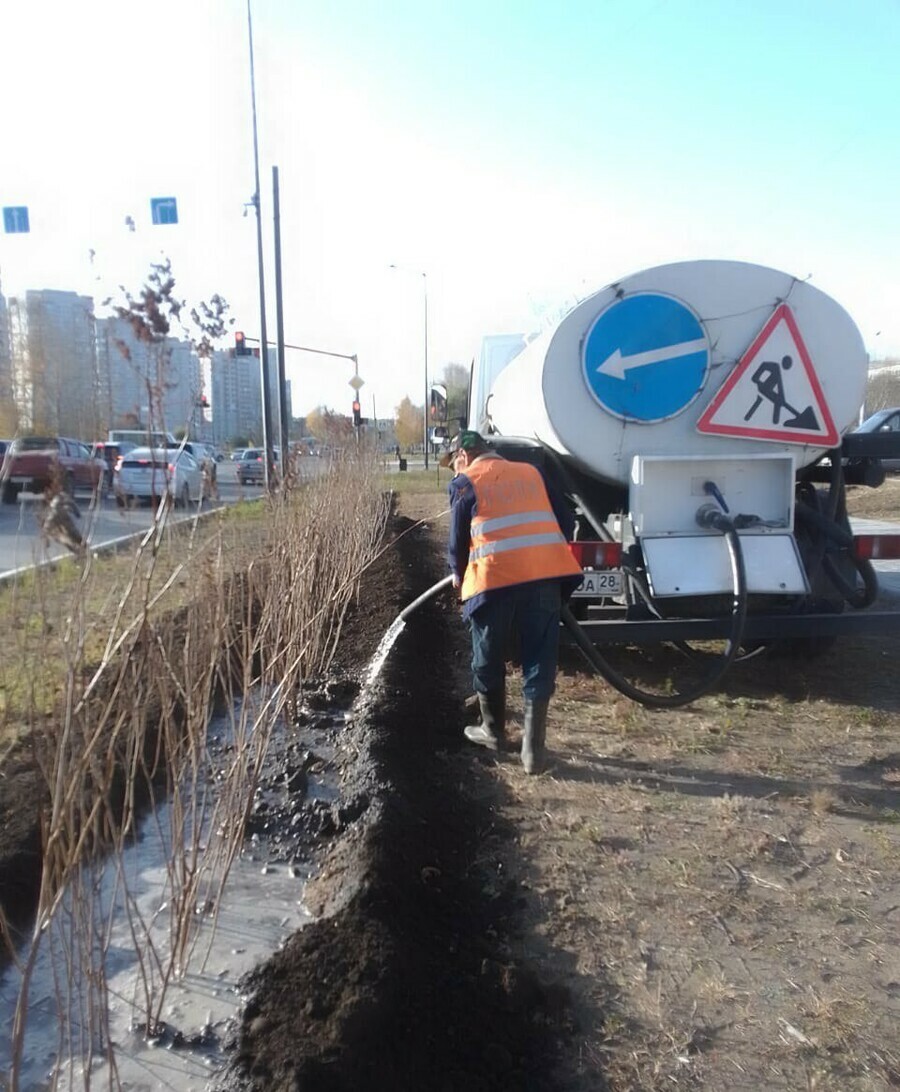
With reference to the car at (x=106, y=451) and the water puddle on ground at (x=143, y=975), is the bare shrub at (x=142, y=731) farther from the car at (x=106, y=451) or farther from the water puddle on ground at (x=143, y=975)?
the car at (x=106, y=451)

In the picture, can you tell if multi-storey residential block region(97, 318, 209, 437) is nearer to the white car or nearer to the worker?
the white car

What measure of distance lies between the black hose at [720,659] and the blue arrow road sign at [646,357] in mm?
821

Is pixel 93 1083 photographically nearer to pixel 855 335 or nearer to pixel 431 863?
pixel 431 863

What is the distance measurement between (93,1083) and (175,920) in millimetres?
433

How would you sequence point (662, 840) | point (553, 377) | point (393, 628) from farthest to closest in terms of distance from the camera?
point (393, 628) → point (553, 377) → point (662, 840)

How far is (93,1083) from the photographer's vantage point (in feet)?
7.89

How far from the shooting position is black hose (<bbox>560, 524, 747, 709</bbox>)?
184 inches

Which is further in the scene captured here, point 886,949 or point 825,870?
point 825,870

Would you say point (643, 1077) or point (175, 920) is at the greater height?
point (175, 920)

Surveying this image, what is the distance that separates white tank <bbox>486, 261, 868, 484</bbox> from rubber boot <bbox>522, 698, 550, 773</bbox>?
158 centimetres

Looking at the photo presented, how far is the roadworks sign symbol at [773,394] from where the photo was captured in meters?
5.04

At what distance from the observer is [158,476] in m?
2.25

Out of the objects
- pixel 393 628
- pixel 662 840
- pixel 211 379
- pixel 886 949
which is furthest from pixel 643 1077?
pixel 393 628

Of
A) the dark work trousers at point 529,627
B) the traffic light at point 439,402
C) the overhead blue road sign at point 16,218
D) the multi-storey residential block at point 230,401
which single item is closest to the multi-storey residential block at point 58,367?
the multi-storey residential block at point 230,401
